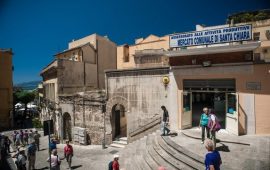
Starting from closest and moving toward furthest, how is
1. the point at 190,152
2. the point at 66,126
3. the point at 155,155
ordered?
the point at 190,152 → the point at 155,155 → the point at 66,126

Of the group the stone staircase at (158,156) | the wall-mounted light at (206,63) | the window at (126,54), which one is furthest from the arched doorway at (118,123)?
the window at (126,54)

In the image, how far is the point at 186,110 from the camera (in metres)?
14.3

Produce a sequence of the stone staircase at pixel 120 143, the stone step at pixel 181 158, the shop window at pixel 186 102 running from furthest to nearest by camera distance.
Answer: the stone staircase at pixel 120 143 < the shop window at pixel 186 102 < the stone step at pixel 181 158

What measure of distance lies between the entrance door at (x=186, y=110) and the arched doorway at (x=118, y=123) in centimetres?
667

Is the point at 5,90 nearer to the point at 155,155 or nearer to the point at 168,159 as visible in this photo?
the point at 155,155

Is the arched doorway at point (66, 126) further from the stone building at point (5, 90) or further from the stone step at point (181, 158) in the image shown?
the stone building at point (5, 90)

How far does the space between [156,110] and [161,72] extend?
281 centimetres

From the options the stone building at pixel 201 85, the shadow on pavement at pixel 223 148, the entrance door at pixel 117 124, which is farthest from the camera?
the entrance door at pixel 117 124

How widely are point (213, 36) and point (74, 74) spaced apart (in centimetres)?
1744

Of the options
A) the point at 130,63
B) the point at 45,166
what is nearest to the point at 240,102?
the point at 45,166

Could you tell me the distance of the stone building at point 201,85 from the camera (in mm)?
11844

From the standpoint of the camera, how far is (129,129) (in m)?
17.4

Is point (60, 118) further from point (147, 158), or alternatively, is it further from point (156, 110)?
point (147, 158)

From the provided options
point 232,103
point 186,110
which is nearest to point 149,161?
point 186,110
